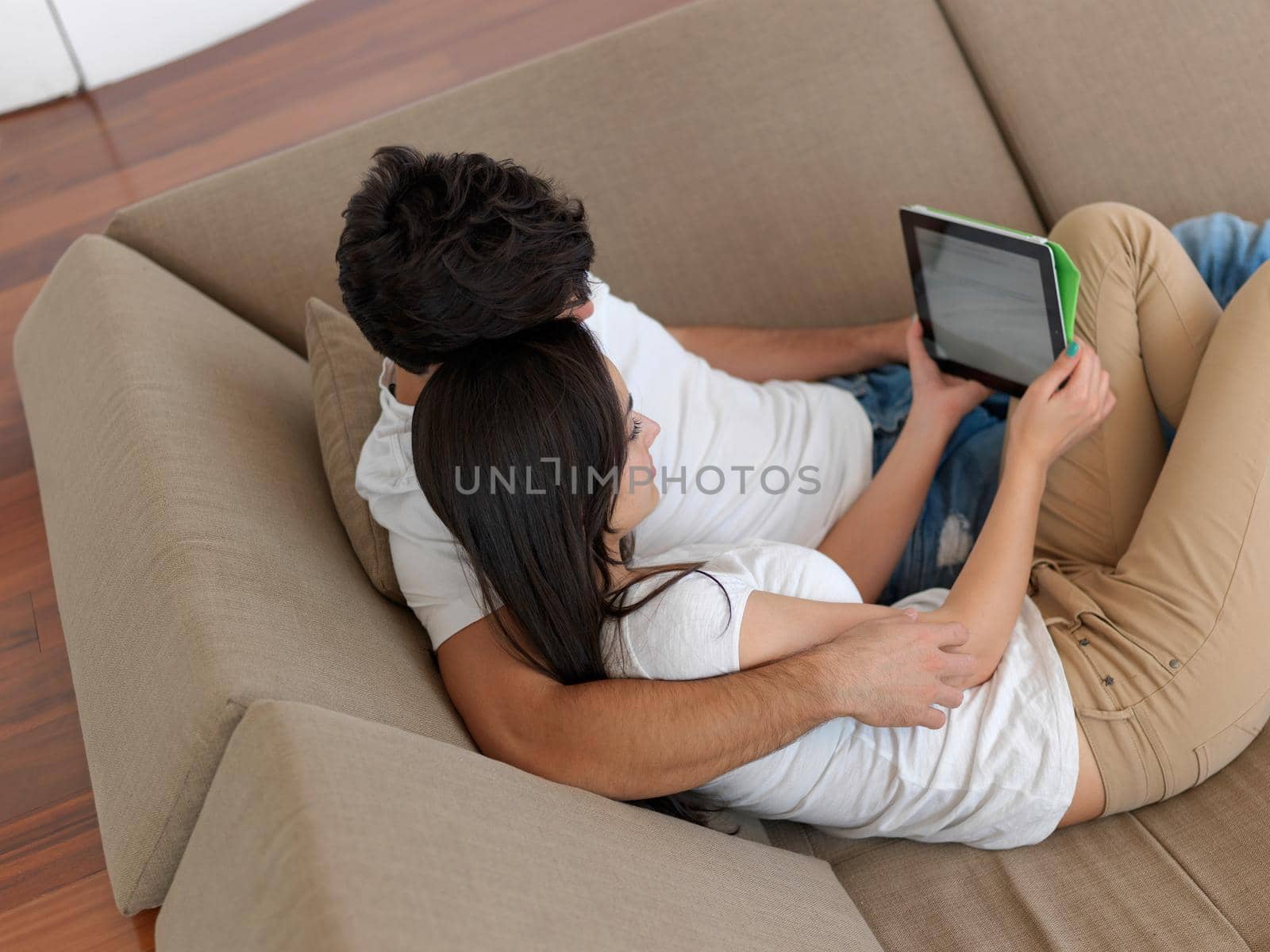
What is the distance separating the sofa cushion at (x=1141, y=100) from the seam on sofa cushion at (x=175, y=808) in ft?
4.87

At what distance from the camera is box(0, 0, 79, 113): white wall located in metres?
2.65

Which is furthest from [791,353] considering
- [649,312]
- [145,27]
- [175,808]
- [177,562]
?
[145,27]

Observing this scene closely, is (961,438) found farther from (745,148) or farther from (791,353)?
(745,148)

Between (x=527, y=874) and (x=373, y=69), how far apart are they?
7.69 feet

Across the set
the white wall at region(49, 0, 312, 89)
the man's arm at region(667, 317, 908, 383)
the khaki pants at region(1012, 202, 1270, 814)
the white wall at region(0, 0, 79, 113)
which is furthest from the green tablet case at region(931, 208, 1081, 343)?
the white wall at region(0, 0, 79, 113)

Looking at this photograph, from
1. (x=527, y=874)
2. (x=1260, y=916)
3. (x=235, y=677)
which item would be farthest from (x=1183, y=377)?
(x=235, y=677)

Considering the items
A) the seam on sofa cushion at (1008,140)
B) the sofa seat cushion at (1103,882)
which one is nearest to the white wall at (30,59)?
the seam on sofa cushion at (1008,140)

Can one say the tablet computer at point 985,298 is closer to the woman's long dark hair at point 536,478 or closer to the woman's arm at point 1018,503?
the woman's arm at point 1018,503

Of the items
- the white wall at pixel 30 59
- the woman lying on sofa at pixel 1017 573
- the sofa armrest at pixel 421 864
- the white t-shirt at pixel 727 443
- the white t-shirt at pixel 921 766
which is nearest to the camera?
the sofa armrest at pixel 421 864

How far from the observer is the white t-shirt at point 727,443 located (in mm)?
1424

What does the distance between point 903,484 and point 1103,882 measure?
1.74ft

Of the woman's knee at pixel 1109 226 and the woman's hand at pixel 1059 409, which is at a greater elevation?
the woman's knee at pixel 1109 226

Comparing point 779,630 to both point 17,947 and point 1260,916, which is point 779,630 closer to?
point 1260,916

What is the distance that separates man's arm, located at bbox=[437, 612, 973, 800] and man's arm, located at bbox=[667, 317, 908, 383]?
2.02 ft
